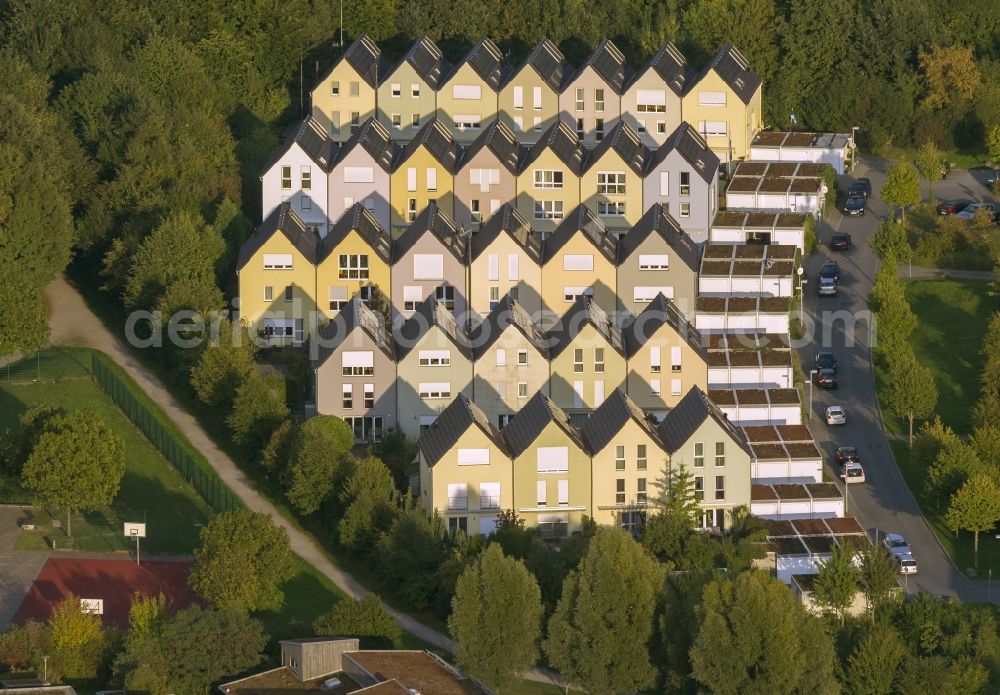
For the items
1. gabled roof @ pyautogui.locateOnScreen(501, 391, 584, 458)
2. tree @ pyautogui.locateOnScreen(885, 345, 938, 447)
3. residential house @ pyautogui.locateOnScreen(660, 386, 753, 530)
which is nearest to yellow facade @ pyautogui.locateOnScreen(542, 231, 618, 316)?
gabled roof @ pyautogui.locateOnScreen(501, 391, 584, 458)

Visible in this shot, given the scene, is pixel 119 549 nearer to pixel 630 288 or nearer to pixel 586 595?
pixel 586 595

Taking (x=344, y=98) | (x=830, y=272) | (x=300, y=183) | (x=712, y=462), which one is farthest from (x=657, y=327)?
(x=344, y=98)

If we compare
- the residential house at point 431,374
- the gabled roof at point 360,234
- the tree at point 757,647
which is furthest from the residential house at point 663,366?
the tree at point 757,647

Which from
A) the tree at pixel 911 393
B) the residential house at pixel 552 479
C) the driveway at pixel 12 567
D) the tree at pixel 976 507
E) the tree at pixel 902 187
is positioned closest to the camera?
the driveway at pixel 12 567

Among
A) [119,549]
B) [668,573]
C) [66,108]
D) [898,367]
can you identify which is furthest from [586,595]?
Result: [66,108]

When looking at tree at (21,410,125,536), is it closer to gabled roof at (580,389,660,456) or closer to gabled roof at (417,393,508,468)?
gabled roof at (417,393,508,468)

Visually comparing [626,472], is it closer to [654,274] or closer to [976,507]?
[976,507]

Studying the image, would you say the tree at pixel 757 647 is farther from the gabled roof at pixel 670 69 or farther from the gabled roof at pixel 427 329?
the gabled roof at pixel 670 69

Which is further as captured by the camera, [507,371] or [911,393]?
[911,393]
